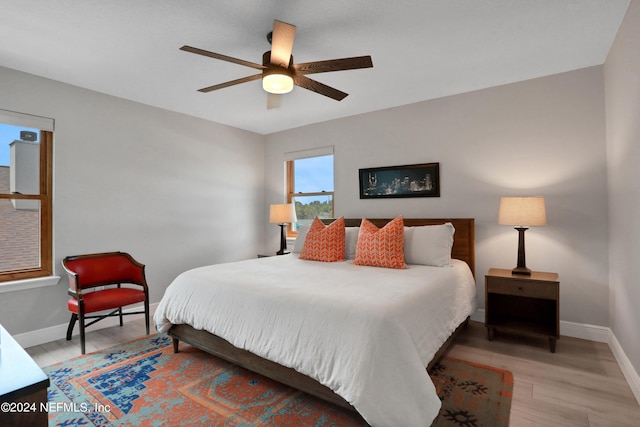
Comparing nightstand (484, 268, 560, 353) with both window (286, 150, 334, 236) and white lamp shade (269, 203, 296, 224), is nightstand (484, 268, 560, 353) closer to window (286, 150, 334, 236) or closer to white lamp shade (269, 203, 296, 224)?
window (286, 150, 334, 236)

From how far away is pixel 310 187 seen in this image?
504 cm

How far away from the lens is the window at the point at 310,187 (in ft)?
15.7

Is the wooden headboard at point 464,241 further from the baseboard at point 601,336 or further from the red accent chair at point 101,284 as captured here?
the red accent chair at point 101,284

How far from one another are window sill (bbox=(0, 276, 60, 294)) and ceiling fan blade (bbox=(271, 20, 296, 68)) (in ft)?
9.78

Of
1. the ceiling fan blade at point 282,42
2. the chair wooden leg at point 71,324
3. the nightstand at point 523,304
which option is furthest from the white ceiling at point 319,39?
the chair wooden leg at point 71,324

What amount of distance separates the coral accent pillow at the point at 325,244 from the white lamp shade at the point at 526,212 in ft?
5.18

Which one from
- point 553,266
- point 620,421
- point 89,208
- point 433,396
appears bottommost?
point 620,421

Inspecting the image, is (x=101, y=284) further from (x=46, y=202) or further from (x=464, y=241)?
(x=464, y=241)

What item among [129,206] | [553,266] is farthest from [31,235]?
[553,266]

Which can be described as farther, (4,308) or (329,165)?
(329,165)

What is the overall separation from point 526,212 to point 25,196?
4.66 meters

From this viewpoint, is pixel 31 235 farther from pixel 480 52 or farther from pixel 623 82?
pixel 623 82

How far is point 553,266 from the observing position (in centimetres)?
311

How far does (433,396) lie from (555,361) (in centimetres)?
160
